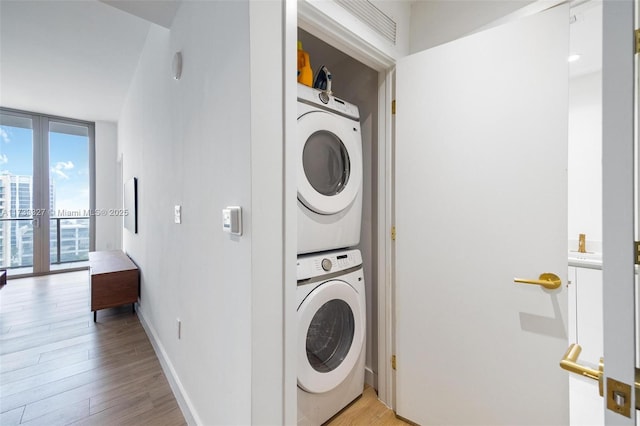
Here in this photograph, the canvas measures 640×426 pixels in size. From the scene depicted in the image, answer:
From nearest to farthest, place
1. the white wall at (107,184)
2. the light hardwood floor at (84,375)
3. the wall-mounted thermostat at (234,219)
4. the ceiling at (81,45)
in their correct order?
1. the wall-mounted thermostat at (234,219)
2. the light hardwood floor at (84,375)
3. the ceiling at (81,45)
4. the white wall at (107,184)

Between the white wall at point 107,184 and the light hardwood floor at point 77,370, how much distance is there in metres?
2.12

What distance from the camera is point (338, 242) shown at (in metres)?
1.62

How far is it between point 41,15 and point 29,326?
2.87 m

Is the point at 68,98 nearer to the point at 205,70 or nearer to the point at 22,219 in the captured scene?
the point at 22,219

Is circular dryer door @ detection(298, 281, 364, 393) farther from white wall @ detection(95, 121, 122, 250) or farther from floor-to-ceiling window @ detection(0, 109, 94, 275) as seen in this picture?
floor-to-ceiling window @ detection(0, 109, 94, 275)

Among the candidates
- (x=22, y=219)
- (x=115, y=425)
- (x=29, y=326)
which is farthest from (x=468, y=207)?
(x=22, y=219)

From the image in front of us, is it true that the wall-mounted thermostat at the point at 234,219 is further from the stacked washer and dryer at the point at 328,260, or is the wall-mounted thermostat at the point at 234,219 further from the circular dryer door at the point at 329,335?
the circular dryer door at the point at 329,335

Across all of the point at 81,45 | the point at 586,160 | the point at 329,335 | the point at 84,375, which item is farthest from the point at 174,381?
the point at 586,160

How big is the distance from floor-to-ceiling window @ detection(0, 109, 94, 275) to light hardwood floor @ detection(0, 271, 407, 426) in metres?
2.03

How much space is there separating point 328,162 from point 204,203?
73cm

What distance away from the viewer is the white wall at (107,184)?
17.5ft

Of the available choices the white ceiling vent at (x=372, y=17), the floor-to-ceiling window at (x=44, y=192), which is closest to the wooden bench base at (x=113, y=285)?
the floor-to-ceiling window at (x=44, y=192)

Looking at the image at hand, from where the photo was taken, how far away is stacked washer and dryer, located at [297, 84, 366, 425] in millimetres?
1392

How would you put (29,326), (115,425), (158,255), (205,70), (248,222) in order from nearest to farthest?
1. (248,222)
2. (205,70)
3. (115,425)
4. (158,255)
5. (29,326)
